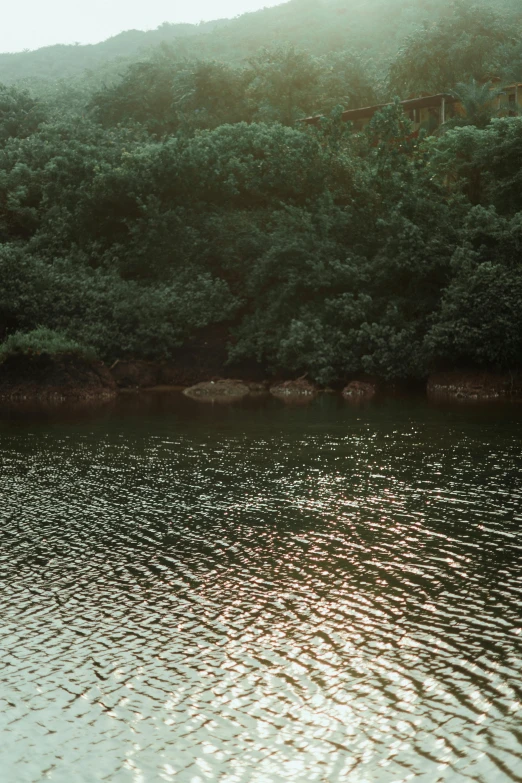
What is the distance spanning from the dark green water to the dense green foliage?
86.6 ft

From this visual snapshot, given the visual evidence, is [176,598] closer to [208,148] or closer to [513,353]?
[513,353]

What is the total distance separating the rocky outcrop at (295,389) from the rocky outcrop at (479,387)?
7.51 meters

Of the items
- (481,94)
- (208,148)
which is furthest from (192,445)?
(481,94)

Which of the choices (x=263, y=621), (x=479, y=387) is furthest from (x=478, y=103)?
(x=263, y=621)

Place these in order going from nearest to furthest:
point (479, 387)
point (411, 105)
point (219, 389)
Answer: point (479, 387) → point (219, 389) → point (411, 105)

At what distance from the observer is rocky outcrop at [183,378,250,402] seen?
57.7m

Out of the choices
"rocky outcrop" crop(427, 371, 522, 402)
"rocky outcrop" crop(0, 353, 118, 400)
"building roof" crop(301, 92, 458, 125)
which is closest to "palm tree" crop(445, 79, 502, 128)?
"building roof" crop(301, 92, 458, 125)

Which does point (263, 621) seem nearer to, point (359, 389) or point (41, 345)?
point (41, 345)

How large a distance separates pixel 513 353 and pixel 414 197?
39.9 ft

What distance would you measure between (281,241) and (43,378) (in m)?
17.7

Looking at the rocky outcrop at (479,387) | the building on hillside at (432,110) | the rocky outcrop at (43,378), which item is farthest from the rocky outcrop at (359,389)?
the building on hillside at (432,110)

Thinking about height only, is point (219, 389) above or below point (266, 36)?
below

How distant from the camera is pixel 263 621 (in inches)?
537

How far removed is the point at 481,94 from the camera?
61.5m
